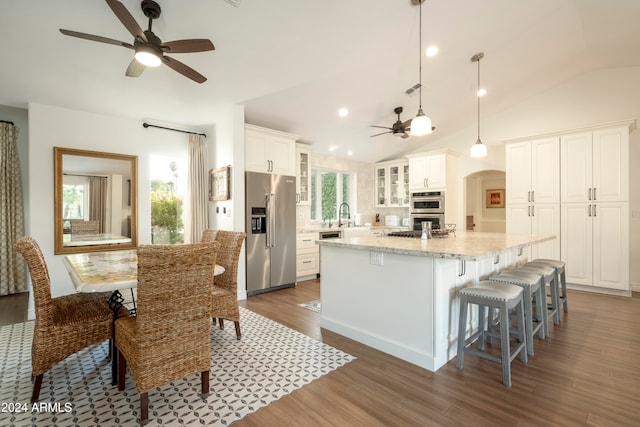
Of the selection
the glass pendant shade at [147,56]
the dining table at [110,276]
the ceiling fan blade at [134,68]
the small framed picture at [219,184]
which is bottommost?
the dining table at [110,276]

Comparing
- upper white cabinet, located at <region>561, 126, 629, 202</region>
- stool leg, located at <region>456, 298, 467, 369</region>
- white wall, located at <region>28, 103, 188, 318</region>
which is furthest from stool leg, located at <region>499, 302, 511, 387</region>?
white wall, located at <region>28, 103, 188, 318</region>

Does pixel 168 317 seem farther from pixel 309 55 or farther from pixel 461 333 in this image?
pixel 309 55

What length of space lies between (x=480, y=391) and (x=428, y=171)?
467 cm

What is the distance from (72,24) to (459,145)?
6.14 m

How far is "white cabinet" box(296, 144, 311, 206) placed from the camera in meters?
5.41

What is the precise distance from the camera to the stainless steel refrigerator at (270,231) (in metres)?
4.20

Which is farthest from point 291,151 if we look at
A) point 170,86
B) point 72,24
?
point 72,24

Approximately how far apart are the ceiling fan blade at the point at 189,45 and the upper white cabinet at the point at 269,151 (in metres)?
1.99

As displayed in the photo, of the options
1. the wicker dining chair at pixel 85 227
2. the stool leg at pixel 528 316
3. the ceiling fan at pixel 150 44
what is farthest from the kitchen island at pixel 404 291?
the wicker dining chair at pixel 85 227

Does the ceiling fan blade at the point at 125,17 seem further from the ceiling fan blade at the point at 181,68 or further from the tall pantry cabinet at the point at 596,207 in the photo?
the tall pantry cabinet at the point at 596,207

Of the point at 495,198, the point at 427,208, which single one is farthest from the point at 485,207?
the point at 427,208

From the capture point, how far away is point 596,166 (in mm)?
4266

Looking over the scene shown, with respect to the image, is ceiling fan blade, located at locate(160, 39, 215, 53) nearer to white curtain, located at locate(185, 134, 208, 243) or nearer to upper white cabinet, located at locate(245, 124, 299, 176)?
upper white cabinet, located at locate(245, 124, 299, 176)

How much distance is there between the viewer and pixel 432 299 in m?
2.21
